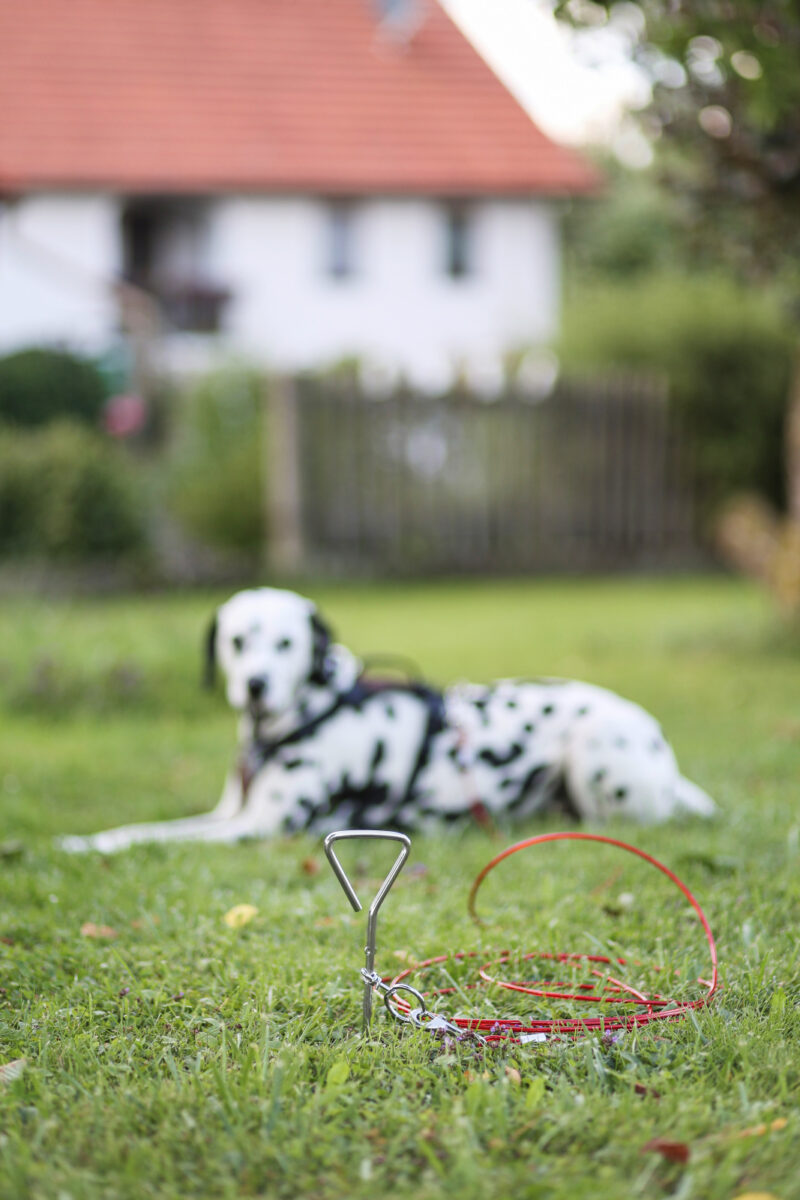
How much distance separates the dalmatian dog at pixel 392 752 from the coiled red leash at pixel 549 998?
1.17 m

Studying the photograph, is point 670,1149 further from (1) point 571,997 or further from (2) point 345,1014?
(2) point 345,1014

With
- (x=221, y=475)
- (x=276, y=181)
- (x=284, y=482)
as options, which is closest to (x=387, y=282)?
(x=276, y=181)

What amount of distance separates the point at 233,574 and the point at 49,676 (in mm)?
4874

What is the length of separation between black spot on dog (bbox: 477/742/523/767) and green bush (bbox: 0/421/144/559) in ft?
22.1

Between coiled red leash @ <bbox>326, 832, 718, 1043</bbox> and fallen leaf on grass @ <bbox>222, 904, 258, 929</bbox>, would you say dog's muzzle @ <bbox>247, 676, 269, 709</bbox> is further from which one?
coiled red leash @ <bbox>326, 832, 718, 1043</bbox>

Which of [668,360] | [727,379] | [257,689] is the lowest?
[257,689]

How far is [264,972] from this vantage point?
286 centimetres

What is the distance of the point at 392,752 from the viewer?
4.20 metres

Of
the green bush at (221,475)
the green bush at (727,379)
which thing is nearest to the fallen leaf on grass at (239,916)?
the green bush at (221,475)

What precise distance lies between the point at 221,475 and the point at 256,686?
27.8 feet

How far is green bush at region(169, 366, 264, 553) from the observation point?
1212cm

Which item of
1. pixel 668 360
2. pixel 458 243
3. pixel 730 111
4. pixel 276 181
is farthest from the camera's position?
pixel 458 243

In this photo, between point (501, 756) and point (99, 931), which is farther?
point (501, 756)

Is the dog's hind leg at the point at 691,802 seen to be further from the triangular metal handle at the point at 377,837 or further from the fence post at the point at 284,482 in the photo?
the fence post at the point at 284,482
